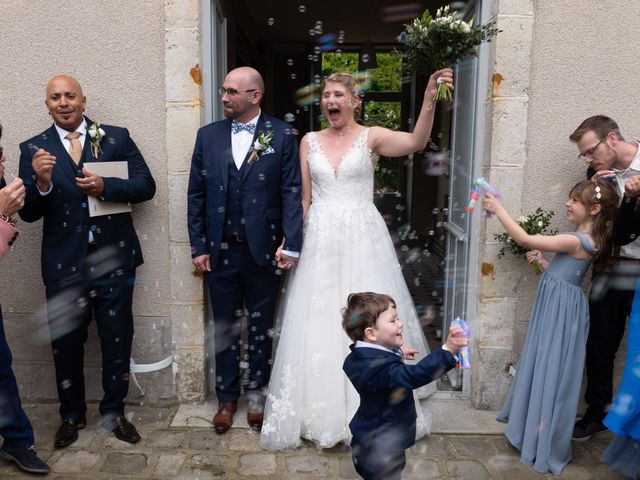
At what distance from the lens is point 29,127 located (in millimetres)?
4316

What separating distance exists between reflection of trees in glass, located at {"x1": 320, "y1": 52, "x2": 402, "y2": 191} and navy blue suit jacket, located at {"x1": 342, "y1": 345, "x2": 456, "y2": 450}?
1177 cm

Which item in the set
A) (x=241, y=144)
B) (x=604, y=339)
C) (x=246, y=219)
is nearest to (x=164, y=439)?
(x=246, y=219)

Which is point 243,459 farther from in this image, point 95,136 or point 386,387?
point 95,136

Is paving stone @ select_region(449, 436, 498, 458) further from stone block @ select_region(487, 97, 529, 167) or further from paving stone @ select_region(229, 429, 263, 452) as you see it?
stone block @ select_region(487, 97, 529, 167)

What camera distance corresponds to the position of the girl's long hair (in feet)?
11.4

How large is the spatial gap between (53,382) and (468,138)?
3655 mm

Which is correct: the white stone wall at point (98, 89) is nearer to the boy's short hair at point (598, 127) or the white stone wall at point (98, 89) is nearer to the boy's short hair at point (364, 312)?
the boy's short hair at point (364, 312)

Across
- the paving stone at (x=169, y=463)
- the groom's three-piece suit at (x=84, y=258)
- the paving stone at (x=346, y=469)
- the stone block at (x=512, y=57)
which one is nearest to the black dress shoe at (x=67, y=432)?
the groom's three-piece suit at (x=84, y=258)

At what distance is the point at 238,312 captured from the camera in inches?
167

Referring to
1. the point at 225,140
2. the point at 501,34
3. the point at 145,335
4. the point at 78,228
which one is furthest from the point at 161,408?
the point at 501,34

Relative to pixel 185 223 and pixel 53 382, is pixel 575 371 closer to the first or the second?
pixel 185 223

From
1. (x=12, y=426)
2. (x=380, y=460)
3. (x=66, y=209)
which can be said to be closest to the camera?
(x=380, y=460)

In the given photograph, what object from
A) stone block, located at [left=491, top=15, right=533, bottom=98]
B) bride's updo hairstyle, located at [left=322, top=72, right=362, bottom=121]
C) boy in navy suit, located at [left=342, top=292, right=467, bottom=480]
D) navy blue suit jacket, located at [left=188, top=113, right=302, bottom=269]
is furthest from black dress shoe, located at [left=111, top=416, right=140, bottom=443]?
stone block, located at [left=491, top=15, right=533, bottom=98]

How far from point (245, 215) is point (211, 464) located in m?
1.59
